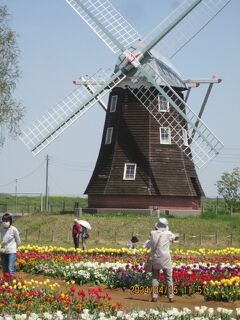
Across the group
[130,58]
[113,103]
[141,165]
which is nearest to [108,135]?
[113,103]

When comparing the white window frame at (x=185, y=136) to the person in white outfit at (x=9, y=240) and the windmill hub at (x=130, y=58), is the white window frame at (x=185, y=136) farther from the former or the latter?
the person in white outfit at (x=9, y=240)

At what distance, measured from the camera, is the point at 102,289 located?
13289mm

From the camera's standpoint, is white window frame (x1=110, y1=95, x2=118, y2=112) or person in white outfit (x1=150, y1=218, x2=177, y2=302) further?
white window frame (x1=110, y1=95, x2=118, y2=112)

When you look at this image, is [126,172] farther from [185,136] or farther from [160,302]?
[160,302]

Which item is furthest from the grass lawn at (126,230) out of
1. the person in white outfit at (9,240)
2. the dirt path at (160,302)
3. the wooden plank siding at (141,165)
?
the dirt path at (160,302)

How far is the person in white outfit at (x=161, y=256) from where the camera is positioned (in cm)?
1345

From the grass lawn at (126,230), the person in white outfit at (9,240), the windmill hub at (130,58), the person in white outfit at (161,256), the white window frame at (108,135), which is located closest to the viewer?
the person in white outfit at (161,256)

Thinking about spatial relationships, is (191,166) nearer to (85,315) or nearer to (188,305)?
(188,305)

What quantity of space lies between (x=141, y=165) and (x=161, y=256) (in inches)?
981

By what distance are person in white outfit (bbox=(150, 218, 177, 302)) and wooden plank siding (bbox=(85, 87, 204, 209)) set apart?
24.4 m

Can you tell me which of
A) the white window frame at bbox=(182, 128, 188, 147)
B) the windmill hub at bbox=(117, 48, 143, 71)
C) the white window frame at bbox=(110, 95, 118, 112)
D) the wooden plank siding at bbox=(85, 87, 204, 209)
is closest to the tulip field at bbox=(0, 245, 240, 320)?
the windmill hub at bbox=(117, 48, 143, 71)

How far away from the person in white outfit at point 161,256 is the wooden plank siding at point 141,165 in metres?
24.4

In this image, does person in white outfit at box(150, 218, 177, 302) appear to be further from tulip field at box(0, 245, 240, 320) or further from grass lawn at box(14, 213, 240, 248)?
grass lawn at box(14, 213, 240, 248)

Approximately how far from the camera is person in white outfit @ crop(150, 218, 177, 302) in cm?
1345
